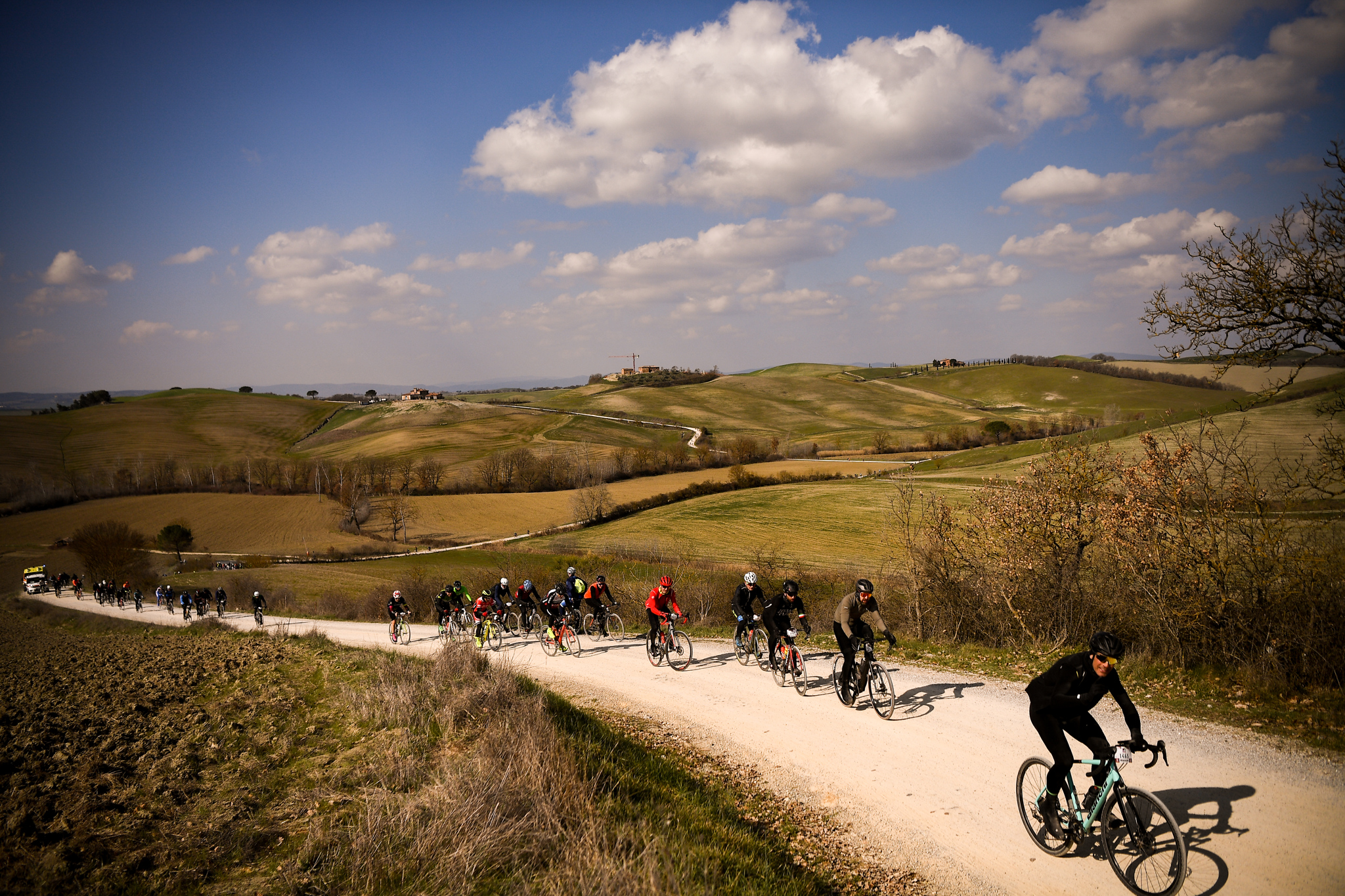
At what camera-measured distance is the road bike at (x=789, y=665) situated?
1249 cm

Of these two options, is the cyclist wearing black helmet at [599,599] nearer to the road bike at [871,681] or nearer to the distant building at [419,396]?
the road bike at [871,681]

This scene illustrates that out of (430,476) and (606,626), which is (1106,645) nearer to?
(606,626)

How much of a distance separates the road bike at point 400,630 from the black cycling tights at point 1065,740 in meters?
20.9

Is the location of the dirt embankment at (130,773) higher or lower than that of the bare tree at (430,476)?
higher

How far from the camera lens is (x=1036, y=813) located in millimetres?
6969

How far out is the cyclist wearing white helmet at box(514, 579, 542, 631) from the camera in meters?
19.3

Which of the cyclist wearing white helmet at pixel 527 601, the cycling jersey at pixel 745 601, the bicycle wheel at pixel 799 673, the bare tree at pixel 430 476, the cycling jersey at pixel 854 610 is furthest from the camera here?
the bare tree at pixel 430 476

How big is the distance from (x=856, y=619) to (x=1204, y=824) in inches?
188

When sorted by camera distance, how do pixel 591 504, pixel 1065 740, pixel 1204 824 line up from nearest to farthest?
Result: pixel 1065 740 → pixel 1204 824 → pixel 591 504

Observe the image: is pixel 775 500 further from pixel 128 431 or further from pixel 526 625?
pixel 128 431

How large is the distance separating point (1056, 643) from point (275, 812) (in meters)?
14.1

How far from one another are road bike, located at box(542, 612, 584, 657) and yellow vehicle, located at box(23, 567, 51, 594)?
65.3 meters

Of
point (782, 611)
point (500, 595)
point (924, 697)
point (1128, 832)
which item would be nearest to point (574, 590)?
point (500, 595)

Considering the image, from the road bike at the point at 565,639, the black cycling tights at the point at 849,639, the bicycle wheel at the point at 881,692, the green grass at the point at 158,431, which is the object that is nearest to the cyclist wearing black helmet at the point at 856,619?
the black cycling tights at the point at 849,639
